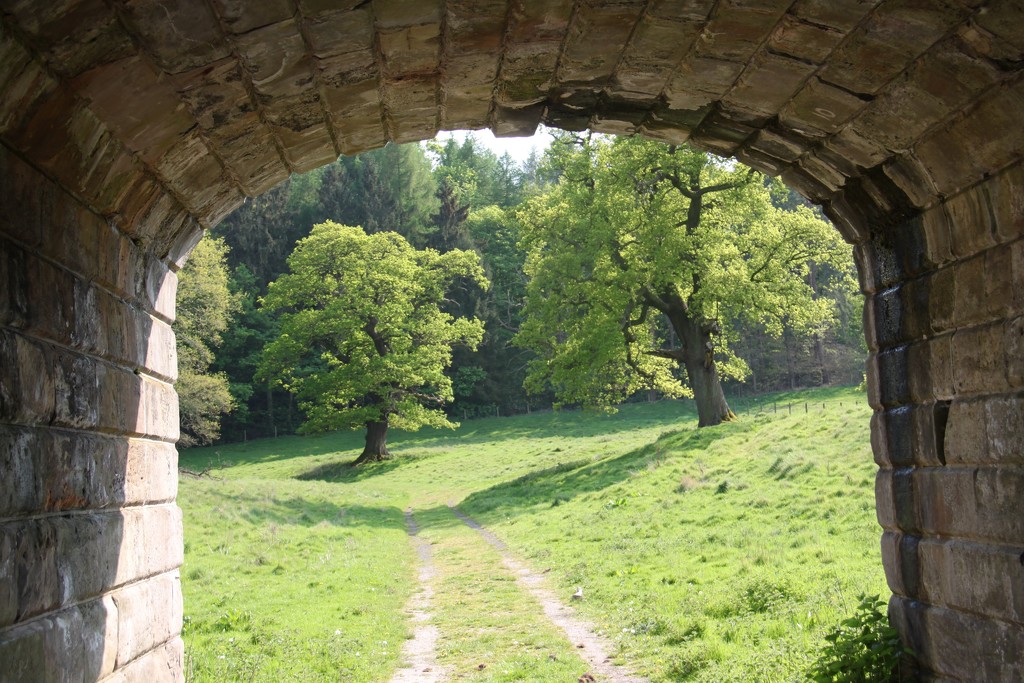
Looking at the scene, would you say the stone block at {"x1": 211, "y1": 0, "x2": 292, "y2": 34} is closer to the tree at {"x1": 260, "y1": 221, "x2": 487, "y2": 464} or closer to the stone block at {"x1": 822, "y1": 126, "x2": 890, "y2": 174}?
the stone block at {"x1": 822, "y1": 126, "x2": 890, "y2": 174}

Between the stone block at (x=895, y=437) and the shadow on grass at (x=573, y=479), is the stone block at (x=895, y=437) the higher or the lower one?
the higher one

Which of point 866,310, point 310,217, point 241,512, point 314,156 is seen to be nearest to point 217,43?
point 314,156

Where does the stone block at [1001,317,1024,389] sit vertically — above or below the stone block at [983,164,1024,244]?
below

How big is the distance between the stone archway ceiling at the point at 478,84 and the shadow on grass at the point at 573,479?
55.2 feet

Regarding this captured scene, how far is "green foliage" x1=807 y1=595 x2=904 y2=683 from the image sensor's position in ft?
21.2

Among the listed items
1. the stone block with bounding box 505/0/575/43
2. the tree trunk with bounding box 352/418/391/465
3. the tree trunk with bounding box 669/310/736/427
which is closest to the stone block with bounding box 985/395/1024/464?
the stone block with bounding box 505/0/575/43

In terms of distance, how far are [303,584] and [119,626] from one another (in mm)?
9197

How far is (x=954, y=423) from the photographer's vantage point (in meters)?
5.91

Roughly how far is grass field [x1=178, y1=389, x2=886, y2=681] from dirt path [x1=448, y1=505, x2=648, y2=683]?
166 millimetres

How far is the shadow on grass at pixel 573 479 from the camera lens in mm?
23406

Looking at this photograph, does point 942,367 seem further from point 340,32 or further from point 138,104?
point 138,104

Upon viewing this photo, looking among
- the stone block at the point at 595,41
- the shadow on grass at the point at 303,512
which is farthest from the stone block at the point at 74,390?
the shadow on grass at the point at 303,512

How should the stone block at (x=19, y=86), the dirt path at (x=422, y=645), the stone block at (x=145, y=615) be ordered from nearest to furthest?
1. the stone block at (x=19, y=86)
2. the stone block at (x=145, y=615)
3. the dirt path at (x=422, y=645)

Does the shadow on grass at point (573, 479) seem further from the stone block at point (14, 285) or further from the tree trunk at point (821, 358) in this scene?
the tree trunk at point (821, 358)
